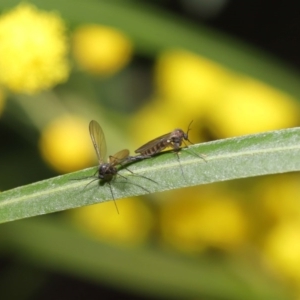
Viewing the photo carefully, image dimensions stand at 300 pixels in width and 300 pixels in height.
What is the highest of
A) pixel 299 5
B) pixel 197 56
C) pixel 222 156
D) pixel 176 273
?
pixel 299 5

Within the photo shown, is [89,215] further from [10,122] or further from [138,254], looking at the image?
[10,122]

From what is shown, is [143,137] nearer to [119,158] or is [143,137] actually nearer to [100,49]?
[100,49]

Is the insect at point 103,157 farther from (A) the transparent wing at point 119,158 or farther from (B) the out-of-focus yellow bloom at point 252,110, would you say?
(B) the out-of-focus yellow bloom at point 252,110

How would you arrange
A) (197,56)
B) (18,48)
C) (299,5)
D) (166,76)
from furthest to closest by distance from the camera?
(299,5) → (166,76) → (197,56) → (18,48)

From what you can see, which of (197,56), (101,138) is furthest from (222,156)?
(197,56)

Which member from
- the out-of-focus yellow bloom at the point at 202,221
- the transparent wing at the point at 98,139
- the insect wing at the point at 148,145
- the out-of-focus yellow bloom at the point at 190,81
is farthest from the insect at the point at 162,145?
the out-of-focus yellow bloom at the point at 190,81

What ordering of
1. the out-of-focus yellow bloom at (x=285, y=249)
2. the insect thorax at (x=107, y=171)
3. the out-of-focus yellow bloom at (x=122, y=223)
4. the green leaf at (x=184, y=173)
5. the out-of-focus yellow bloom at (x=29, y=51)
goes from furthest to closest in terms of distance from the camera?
1. the out-of-focus yellow bloom at (x=122, y=223)
2. the out-of-focus yellow bloom at (x=285, y=249)
3. the out-of-focus yellow bloom at (x=29, y=51)
4. the insect thorax at (x=107, y=171)
5. the green leaf at (x=184, y=173)

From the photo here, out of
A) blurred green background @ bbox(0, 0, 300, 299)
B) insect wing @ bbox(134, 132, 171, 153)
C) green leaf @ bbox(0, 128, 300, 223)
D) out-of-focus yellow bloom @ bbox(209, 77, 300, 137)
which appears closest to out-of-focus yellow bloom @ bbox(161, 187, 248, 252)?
blurred green background @ bbox(0, 0, 300, 299)
